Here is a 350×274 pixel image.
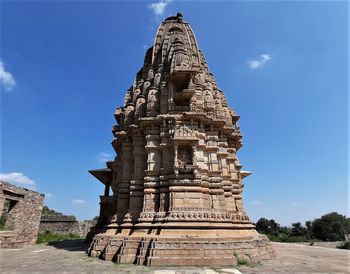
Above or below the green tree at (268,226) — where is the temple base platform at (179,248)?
below

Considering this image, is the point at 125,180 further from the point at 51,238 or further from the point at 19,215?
the point at 51,238

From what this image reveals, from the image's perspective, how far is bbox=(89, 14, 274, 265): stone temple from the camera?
10.4m

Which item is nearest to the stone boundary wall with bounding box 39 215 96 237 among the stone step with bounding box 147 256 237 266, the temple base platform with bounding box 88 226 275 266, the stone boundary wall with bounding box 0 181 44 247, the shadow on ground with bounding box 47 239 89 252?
the stone boundary wall with bounding box 0 181 44 247

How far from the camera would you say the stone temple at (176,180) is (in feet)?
34.0

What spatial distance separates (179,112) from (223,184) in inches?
183

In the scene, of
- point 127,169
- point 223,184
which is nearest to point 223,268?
point 223,184

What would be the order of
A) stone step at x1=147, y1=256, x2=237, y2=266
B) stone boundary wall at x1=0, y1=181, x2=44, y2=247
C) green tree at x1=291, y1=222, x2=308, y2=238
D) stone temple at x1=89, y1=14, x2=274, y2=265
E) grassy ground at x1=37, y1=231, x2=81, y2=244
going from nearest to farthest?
stone step at x1=147, y1=256, x2=237, y2=266
stone temple at x1=89, y1=14, x2=274, y2=265
stone boundary wall at x1=0, y1=181, x2=44, y2=247
grassy ground at x1=37, y1=231, x2=81, y2=244
green tree at x1=291, y1=222, x2=308, y2=238

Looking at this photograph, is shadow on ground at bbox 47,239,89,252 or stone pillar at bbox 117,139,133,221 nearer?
stone pillar at bbox 117,139,133,221

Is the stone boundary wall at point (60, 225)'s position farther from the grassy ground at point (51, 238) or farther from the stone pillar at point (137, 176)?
the stone pillar at point (137, 176)

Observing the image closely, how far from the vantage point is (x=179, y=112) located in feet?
46.2

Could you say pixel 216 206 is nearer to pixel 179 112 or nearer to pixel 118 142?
pixel 179 112

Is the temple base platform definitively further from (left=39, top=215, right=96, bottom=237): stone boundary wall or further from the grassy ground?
(left=39, top=215, right=96, bottom=237): stone boundary wall

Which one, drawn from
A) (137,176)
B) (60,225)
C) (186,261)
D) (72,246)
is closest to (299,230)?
(60,225)

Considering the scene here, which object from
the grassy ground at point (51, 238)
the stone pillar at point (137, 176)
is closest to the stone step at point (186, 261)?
the stone pillar at point (137, 176)
